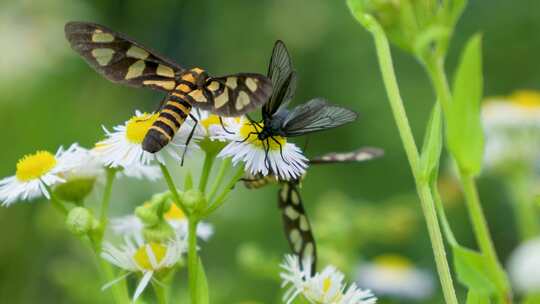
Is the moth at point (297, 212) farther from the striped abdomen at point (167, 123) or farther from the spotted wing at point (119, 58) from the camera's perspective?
the spotted wing at point (119, 58)

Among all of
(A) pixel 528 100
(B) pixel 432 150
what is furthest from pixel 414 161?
(A) pixel 528 100

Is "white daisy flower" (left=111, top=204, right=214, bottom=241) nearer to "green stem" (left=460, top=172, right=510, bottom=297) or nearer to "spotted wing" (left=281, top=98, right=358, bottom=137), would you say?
"spotted wing" (left=281, top=98, right=358, bottom=137)

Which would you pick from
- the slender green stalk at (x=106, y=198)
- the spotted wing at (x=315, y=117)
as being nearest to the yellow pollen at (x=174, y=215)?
the slender green stalk at (x=106, y=198)

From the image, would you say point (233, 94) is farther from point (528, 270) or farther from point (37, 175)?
point (528, 270)

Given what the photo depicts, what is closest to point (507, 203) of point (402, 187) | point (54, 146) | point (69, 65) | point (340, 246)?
point (402, 187)

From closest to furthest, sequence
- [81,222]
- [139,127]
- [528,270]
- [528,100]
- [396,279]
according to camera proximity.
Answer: [528,270] < [81,222] < [139,127] < [396,279] < [528,100]

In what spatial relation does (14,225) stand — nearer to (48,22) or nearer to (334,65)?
(48,22)
